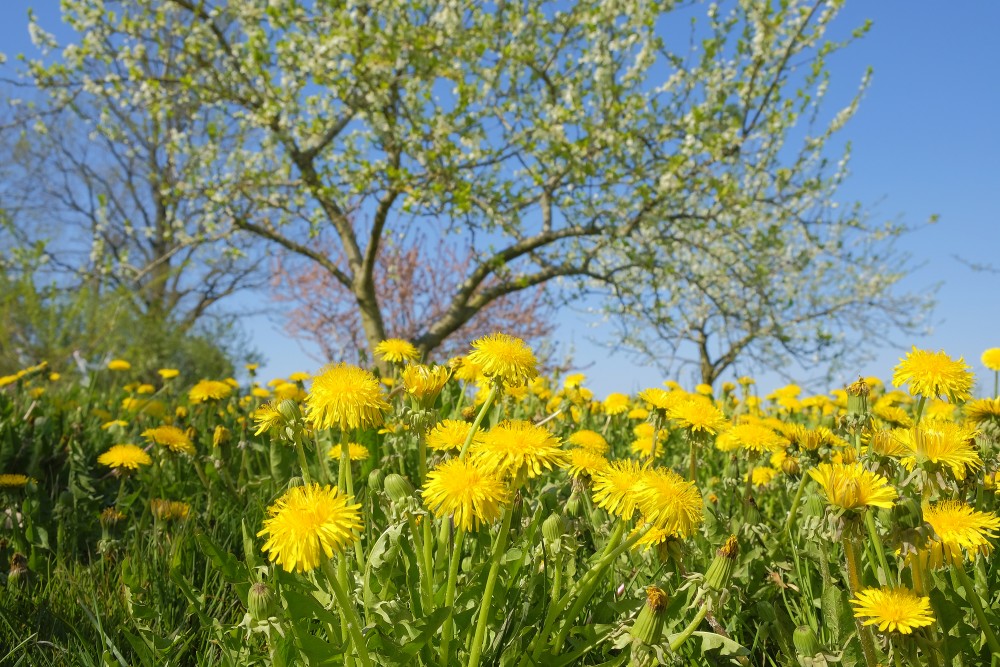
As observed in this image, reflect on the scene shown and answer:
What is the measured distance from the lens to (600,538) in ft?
4.76

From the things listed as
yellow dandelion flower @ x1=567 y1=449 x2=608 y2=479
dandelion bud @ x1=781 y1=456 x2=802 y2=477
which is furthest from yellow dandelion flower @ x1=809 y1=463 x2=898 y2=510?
dandelion bud @ x1=781 y1=456 x2=802 y2=477

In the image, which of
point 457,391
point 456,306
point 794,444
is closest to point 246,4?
point 456,306

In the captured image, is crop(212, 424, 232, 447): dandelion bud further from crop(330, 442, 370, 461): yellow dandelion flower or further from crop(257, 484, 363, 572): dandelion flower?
crop(257, 484, 363, 572): dandelion flower

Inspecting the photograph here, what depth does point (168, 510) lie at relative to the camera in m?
1.81

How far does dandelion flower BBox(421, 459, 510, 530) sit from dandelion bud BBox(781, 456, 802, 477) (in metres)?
1.03

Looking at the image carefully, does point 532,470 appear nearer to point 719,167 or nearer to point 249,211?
point 719,167

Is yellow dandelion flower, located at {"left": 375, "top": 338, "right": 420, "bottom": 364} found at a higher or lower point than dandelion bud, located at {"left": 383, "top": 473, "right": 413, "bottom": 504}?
higher

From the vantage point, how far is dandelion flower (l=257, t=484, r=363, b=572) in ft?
2.70

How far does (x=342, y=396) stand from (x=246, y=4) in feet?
23.9

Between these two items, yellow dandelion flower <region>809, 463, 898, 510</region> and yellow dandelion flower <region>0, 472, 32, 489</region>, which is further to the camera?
yellow dandelion flower <region>0, 472, 32, 489</region>

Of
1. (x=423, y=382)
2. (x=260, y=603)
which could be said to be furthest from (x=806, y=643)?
(x=260, y=603)

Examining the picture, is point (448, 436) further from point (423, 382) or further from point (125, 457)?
point (125, 457)

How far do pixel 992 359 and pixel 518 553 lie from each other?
5.53 ft

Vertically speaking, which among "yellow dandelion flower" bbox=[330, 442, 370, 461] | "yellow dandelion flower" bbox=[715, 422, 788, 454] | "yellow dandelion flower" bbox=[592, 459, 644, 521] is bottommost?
"yellow dandelion flower" bbox=[592, 459, 644, 521]
